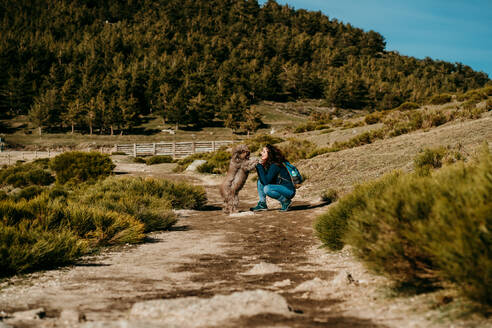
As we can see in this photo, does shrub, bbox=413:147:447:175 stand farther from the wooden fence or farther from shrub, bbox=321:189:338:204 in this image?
the wooden fence

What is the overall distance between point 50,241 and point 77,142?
226 feet

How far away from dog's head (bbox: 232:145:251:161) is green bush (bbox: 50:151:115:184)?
1188 centimetres

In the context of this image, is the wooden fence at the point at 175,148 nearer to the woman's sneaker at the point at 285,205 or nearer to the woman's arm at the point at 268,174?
the woman's sneaker at the point at 285,205

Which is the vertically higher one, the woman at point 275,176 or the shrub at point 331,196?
the woman at point 275,176

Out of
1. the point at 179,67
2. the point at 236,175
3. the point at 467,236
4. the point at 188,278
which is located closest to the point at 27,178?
the point at 236,175

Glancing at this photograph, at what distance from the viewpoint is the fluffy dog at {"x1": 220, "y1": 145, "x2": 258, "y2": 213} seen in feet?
31.4

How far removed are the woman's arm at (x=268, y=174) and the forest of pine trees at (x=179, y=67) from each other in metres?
72.0

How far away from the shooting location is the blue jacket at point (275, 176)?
929 cm

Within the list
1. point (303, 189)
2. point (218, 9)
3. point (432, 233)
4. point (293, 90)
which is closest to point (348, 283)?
point (432, 233)

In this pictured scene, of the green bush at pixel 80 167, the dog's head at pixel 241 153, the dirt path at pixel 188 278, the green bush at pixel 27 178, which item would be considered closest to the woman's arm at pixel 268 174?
the dog's head at pixel 241 153

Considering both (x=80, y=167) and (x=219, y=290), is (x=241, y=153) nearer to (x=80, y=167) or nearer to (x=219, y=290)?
(x=219, y=290)

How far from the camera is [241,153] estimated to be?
957cm

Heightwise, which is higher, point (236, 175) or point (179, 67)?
point (179, 67)

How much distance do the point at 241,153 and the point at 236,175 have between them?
63 cm
